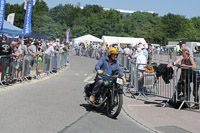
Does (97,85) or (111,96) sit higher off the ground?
(97,85)

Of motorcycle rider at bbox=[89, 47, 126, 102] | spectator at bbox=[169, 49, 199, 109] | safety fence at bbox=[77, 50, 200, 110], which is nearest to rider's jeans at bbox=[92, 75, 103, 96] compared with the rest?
motorcycle rider at bbox=[89, 47, 126, 102]

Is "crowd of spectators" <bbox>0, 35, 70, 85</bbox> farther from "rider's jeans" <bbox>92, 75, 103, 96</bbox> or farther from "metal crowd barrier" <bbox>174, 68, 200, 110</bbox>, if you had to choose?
"metal crowd barrier" <bbox>174, 68, 200, 110</bbox>

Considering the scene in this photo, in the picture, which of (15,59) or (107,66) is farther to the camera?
(15,59)

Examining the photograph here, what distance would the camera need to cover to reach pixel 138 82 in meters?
11.5

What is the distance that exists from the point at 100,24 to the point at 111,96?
9726 centimetres

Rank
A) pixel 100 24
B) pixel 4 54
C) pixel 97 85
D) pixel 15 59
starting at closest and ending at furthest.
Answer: pixel 97 85 → pixel 4 54 → pixel 15 59 → pixel 100 24

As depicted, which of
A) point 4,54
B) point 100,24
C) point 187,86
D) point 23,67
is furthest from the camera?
point 100,24

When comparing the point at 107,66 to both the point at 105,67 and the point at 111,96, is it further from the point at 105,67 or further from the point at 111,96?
the point at 111,96

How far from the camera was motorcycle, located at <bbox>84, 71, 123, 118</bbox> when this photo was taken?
298 inches

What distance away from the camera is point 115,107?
780 centimetres

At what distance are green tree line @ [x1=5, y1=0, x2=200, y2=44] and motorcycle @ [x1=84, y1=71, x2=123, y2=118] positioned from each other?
8723 cm

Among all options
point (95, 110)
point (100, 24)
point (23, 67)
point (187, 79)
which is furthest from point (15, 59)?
point (100, 24)

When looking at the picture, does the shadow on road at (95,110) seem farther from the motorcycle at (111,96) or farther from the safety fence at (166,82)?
the safety fence at (166,82)

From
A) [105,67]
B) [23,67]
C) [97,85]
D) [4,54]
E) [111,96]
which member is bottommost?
[111,96]
